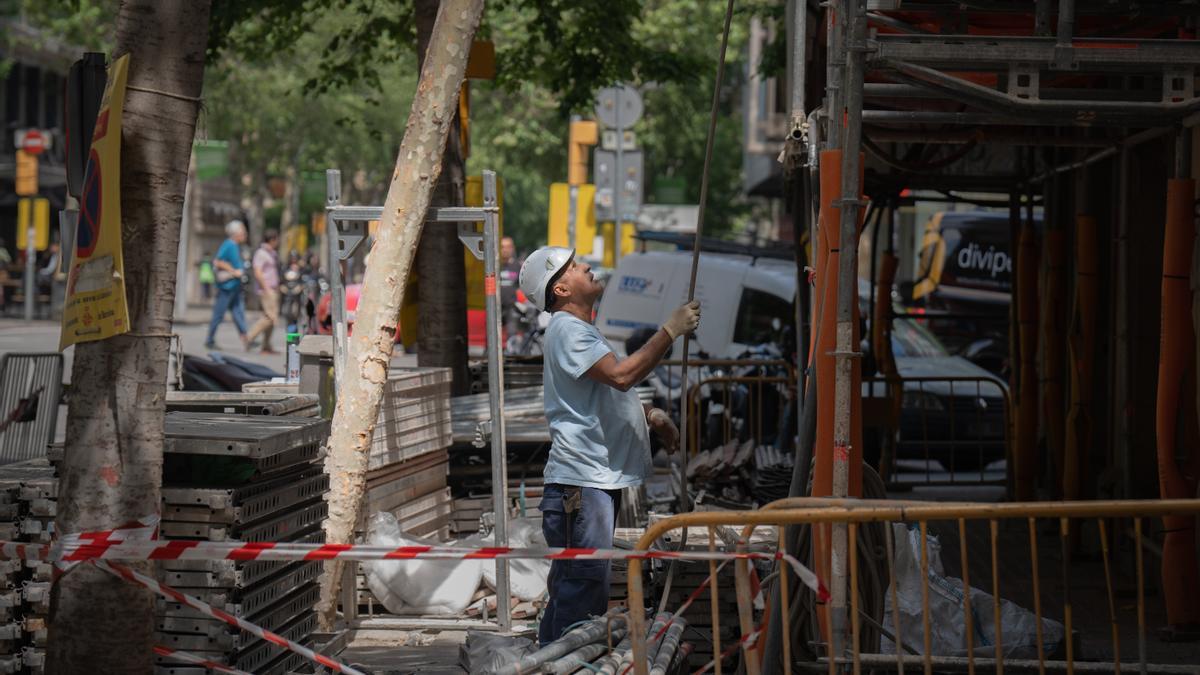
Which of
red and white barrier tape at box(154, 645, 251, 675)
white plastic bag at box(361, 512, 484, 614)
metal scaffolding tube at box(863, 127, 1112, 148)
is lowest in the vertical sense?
white plastic bag at box(361, 512, 484, 614)

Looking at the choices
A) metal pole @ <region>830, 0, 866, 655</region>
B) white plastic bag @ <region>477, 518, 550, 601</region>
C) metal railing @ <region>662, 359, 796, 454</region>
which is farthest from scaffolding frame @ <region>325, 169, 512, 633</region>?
metal railing @ <region>662, 359, 796, 454</region>

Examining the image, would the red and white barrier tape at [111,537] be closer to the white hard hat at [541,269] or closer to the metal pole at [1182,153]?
the white hard hat at [541,269]

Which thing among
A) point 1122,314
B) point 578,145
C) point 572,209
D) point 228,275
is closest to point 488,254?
point 1122,314

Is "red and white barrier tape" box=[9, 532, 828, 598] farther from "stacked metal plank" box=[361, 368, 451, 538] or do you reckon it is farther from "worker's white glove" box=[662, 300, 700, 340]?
"stacked metal plank" box=[361, 368, 451, 538]

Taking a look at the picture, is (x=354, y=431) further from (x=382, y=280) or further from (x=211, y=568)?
(x=211, y=568)

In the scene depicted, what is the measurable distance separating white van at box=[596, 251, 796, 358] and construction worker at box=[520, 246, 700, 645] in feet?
32.9

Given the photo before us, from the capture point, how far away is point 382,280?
7.50m

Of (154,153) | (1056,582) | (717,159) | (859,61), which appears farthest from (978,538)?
(717,159)

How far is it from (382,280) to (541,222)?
61.8m

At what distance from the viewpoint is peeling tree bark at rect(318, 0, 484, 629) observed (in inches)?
293

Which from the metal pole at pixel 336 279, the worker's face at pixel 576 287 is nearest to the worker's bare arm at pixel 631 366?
the worker's face at pixel 576 287

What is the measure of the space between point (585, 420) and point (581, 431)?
49 millimetres

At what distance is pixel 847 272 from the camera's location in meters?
5.59

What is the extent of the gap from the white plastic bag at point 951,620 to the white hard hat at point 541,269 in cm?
187
